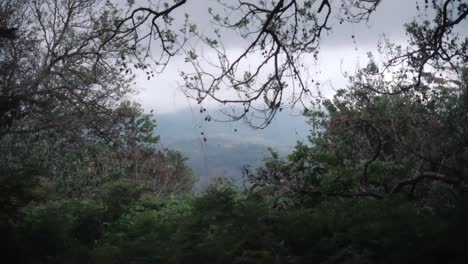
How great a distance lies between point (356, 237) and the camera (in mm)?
4238

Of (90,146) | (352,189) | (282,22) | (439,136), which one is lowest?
(352,189)

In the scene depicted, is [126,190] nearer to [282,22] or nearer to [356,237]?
[282,22]

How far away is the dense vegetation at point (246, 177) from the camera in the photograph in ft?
14.3

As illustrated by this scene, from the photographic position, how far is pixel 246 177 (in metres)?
9.31

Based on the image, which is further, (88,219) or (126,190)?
(126,190)

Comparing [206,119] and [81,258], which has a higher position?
[206,119]

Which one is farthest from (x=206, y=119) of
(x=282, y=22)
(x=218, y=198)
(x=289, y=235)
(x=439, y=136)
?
(x=439, y=136)

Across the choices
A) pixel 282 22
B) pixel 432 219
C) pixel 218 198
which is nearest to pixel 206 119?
pixel 218 198

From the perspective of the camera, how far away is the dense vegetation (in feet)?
14.3

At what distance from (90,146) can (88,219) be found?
20.8ft

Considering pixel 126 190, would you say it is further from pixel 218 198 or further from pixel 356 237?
pixel 356 237

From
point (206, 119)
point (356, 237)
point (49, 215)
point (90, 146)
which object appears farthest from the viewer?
point (90, 146)

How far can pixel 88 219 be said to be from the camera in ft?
24.5

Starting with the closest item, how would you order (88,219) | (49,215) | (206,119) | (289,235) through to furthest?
(289,235) < (49,215) < (206,119) < (88,219)
